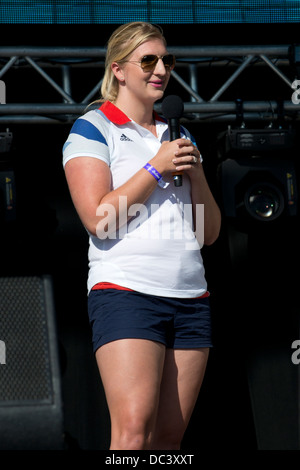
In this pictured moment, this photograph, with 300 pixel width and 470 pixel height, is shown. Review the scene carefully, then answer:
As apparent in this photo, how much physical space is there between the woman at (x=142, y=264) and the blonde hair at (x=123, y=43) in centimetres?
2

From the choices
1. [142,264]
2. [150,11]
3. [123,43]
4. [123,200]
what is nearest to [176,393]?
[142,264]

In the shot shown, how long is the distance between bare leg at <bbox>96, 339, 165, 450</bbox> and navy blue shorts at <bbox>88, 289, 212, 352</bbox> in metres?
0.03

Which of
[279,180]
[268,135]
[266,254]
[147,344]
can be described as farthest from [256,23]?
[147,344]

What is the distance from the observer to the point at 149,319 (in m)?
1.68

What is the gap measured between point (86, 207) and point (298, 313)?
8.86 ft

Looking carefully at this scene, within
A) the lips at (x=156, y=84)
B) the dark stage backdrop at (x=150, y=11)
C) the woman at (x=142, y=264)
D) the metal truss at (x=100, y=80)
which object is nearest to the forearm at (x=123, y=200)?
the woman at (x=142, y=264)

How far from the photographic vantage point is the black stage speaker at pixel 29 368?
356 cm

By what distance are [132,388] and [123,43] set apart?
0.95m

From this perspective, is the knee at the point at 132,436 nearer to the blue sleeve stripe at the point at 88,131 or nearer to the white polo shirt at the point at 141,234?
the white polo shirt at the point at 141,234

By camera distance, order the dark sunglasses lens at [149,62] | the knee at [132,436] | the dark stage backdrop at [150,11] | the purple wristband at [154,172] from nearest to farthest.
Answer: the knee at [132,436] < the purple wristband at [154,172] < the dark sunglasses lens at [149,62] < the dark stage backdrop at [150,11]

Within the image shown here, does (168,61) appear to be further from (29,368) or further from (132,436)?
(29,368)

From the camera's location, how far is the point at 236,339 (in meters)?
4.14

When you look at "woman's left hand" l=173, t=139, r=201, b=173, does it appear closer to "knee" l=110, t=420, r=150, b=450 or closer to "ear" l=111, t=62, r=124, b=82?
"ear" l=111, t=62, r=124, b=82
